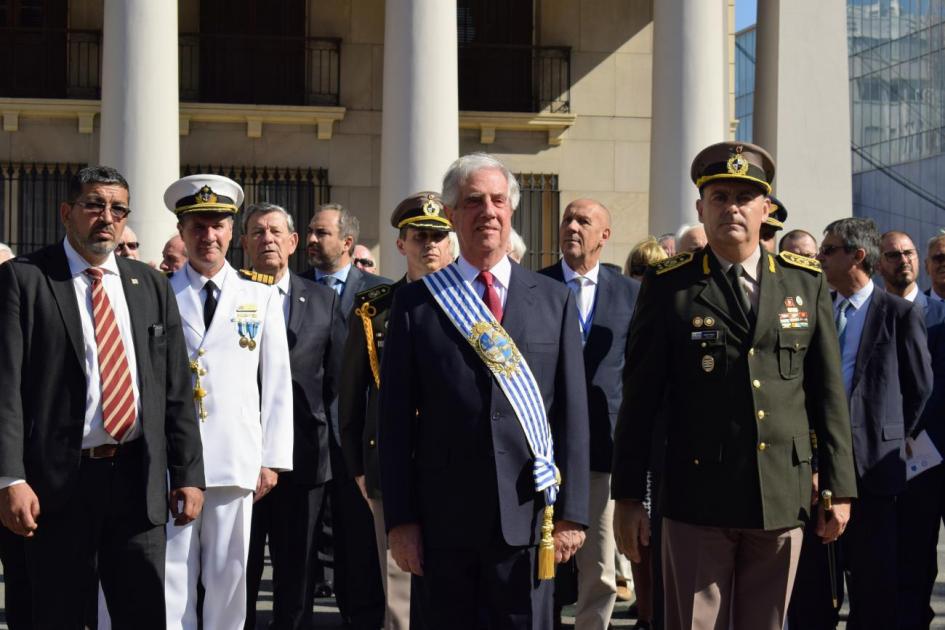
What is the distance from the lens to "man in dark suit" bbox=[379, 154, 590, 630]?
5.14 meters

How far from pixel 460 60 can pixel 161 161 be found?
6.79 metres

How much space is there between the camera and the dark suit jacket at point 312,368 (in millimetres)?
8078

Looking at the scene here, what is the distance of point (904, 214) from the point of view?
74562 millimetres

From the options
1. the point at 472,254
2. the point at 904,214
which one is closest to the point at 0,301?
the point at 472,254

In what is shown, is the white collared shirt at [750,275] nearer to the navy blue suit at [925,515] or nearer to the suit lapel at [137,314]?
the suit lapel at [137,314]

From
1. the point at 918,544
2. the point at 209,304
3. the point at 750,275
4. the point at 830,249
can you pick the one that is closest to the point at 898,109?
the point at 918,544

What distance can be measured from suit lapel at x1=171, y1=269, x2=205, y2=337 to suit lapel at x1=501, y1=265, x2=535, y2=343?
7.95ft

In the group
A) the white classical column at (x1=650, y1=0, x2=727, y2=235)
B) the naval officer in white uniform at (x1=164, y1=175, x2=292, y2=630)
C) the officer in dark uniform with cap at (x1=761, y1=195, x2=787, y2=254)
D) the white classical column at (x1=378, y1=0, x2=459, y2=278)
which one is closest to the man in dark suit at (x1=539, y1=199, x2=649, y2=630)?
the officer in dark uniform with cap at (x1=761, y1=195, x2=787, y2=254)

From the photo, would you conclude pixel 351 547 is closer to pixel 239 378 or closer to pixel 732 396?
pixel 239 378

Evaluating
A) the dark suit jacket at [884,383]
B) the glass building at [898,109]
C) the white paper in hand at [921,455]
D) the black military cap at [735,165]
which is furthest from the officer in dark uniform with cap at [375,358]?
the glass building at [898,109]

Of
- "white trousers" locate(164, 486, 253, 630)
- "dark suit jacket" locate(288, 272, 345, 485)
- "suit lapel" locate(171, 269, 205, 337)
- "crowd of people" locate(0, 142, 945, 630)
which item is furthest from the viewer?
"dark suit jacket" locate(288, 272, 345, 485)

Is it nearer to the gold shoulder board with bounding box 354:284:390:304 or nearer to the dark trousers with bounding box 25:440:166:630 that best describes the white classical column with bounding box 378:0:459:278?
the gold shoulder board with bounding box 354:284:390:304

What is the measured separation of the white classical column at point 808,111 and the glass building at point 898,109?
5275 cm

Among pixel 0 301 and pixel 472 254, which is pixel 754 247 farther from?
pixel 0 301
